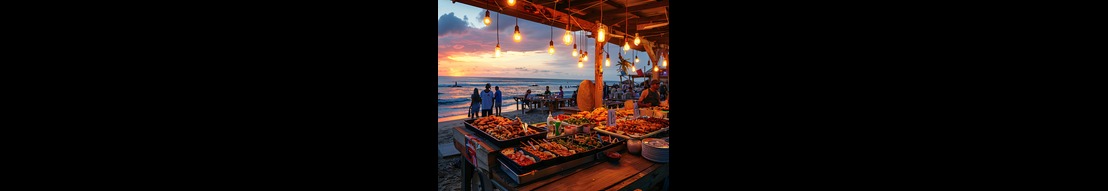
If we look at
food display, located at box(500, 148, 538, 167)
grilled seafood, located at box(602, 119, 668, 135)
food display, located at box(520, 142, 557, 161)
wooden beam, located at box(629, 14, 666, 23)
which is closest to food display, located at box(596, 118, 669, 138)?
grilled seafood, located at box(602, 119, 668, 135)

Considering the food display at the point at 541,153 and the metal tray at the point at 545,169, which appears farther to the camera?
the food display at the point at 541,153

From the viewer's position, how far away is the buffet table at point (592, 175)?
2393 millimetres

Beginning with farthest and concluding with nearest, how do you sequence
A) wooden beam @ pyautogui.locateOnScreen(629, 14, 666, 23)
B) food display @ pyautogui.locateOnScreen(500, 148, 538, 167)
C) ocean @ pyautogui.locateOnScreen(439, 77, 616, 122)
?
ocean @ pyautogui.locateOnScreen(439, 77, 616, 122)
wooden beam @ pyautogui.locateOnScreen(629, 14, 666, 23)
food display @ pyautogui.locateOnScreen(500, 148, 538, 167)

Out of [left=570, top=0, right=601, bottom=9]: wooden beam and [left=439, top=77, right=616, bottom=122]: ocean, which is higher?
[left=570, top=0, right=601, bottom=9]: wooden beam

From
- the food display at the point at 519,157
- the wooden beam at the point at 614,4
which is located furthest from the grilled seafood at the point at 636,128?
the wooden beam at the point at 614,4

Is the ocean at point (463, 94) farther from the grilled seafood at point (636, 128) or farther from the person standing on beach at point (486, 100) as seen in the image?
the grilled seafood at point (636, 128)

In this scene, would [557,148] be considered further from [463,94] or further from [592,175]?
[463,94]

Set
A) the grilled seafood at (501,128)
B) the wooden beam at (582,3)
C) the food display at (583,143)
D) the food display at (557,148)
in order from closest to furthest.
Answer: the food display at (557,148) → the food display at (583,143) → the grilled seafood at (501,128) → the wooden beam at (582,3)

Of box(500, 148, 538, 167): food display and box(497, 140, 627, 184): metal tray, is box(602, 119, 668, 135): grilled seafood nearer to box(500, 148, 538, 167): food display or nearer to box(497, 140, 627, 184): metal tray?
box(497, 140, 627, 184): metal tray

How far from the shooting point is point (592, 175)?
2.57 metres

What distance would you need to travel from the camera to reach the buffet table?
7.85ft
